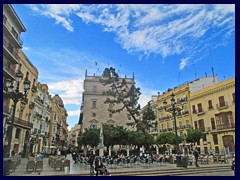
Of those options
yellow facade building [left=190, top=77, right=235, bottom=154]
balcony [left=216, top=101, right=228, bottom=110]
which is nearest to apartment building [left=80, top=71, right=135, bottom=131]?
yellow facade building [left=190, top=77, right=235, bottom=154]

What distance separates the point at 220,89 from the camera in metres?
23.8

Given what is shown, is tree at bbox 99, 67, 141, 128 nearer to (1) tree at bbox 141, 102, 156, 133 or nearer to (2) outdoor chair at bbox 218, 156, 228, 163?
(1) tree at bbox 141, 102, 156, 133

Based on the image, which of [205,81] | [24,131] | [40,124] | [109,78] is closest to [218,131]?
[205,81]

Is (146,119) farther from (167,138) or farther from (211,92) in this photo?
(211,92)

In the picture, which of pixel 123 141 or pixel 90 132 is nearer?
pixel 123 141

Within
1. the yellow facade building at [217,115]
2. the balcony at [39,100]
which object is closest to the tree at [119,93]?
the yellow facade building at [217,115]

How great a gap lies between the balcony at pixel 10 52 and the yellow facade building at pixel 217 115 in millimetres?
22220

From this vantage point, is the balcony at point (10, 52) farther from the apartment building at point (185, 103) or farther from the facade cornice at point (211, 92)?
the facade cornice at point (211, 92)

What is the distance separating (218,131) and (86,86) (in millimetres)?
21558

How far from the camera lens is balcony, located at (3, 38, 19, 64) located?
17914 mm

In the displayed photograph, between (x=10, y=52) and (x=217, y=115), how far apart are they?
2322 cm

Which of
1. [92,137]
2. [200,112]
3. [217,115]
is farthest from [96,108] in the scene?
[217,115]
